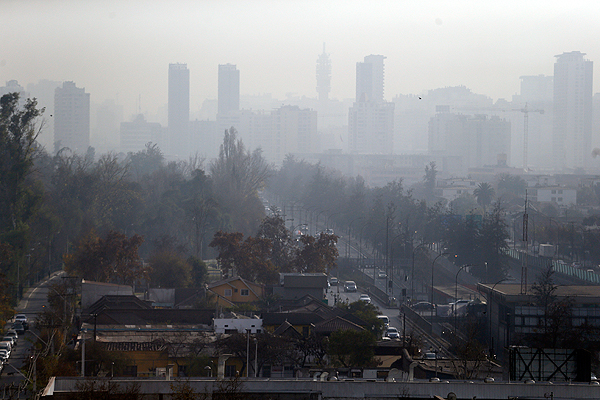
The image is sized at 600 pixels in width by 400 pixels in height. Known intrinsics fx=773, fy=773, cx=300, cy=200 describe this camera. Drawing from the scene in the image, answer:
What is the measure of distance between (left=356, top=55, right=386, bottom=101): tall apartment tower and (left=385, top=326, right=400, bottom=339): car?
12036 cm

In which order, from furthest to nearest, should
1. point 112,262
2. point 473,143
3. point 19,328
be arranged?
1. point 473,143
2. point 112,262
3. point 19,328

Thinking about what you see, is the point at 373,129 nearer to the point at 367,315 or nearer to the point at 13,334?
the point at 367,315

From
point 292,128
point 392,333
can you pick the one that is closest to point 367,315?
point 392,333

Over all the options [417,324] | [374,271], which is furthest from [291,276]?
[374,271]

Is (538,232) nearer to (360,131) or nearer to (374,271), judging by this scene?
(374,271)

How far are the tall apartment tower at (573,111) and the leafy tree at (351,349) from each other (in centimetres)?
8231

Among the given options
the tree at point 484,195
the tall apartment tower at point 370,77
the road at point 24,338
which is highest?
the tall apartment tower at point 370,77

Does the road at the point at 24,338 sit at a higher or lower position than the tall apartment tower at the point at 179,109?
lower

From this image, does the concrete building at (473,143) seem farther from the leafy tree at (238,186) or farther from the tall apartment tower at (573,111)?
the leafy tree at (238,186)

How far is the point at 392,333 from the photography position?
17094mm

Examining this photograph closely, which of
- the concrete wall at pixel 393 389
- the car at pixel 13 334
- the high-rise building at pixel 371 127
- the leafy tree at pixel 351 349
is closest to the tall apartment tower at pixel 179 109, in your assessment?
the high-rise building at pixel 371 127

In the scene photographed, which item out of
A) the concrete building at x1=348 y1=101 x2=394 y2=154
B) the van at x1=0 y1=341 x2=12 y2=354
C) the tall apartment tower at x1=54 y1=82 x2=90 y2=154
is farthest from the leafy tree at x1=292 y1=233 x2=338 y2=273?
the concrete building at x1=348 y1=101 x2=394 y2=154

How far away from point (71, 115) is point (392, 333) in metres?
92.0

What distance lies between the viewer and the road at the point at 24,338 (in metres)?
13.0
